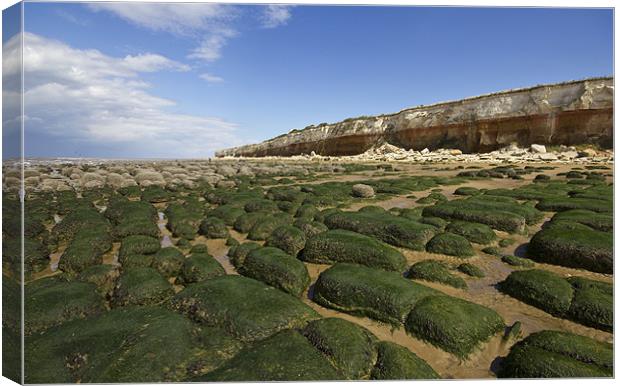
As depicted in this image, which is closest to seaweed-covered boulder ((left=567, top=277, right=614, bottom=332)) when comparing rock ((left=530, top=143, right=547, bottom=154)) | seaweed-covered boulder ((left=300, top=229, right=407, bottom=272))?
seaweed-covered boulder ((left=300, top=229, right=407, bottom=272))

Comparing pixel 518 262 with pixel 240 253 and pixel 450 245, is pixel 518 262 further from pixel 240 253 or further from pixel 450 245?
pixel 240 253

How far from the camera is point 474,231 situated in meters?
7.72

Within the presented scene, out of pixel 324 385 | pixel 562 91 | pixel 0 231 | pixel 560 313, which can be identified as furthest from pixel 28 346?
pixel 562 91

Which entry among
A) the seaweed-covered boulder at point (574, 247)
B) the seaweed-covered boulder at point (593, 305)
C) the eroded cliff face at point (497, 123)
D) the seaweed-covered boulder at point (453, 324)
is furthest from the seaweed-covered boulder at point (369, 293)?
the eroded cliff face at point (497, 123)

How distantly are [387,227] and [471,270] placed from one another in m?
2.22

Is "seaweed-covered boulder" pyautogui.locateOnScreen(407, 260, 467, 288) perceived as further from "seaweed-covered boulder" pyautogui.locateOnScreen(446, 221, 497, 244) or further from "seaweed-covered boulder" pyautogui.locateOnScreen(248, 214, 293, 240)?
"seaweed-covered boulder" pyautogui.locateOnScreen(248, 214, 293, 240)

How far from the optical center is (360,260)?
6.48 m

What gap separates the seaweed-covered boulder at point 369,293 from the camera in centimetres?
469

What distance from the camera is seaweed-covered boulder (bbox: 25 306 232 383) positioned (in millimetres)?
3400

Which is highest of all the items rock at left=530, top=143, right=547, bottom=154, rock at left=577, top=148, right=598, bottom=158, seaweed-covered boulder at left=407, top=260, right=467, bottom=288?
rock at left=530, top=143, right=547, bottom=154

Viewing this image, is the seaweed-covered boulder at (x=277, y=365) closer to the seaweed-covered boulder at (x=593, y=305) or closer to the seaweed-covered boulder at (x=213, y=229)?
the seaweed-covered boulder at (x=593, y=305)

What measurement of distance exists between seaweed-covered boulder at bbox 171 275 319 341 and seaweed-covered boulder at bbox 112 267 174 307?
818 mm

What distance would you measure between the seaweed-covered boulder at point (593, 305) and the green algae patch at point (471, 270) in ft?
4.89

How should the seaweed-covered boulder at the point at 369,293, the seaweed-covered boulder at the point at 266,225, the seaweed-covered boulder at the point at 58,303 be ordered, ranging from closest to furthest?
the seaweed-covered boulder at the point at 58,303 → the seaweed-covered boulder at the point at 369,293 → the seaweed-covered boulder at the point at 266,225
